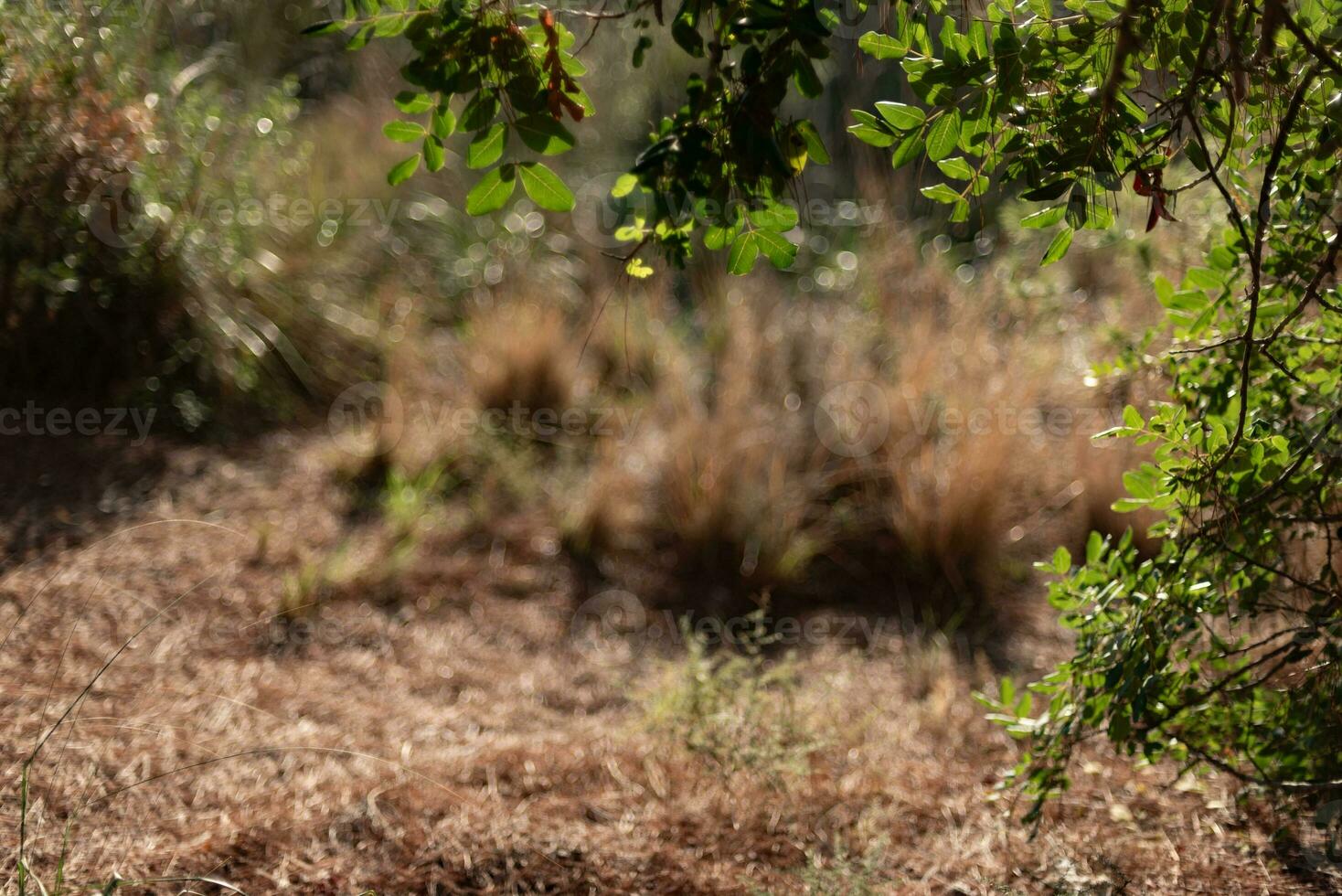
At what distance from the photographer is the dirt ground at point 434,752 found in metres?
2.06

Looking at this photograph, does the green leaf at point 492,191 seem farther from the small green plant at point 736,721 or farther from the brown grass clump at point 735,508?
the brown grass clump at point 735,508

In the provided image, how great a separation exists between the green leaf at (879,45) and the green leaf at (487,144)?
0.56 meters

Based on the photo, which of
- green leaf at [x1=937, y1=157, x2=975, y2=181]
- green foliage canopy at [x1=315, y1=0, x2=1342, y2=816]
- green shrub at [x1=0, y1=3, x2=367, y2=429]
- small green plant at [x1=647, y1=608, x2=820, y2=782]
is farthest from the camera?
green shrub at [x1=0, y1=3, x2=367, y2=429]

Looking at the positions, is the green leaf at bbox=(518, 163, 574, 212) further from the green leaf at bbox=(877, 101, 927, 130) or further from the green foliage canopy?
the green leaf at bbox=(877, 101, 927, 130)

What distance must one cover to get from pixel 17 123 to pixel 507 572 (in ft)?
6.95

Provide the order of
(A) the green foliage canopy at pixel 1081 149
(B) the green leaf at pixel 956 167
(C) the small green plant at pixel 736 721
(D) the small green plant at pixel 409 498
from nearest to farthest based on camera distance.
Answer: (A) the green foliage canopy at pixel 1081 149 → (B) the green leaf at pixel 956 167 → (C) the small green plant at pixel 736 721 → (D) the small green plant at pixel 409 498

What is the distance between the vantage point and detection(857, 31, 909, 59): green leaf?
5.16 feet

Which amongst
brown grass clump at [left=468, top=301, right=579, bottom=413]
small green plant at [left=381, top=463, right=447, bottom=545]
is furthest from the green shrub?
small green plant at [left=381, top=463, right=447, bottom=545]

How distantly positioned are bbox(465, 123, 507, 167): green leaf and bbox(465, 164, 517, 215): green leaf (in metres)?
0.03

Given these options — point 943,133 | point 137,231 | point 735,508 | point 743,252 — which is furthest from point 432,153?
point 137,231

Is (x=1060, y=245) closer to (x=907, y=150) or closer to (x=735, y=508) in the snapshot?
(x=907, y=150)

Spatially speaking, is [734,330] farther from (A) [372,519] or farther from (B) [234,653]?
(B) [234,653]

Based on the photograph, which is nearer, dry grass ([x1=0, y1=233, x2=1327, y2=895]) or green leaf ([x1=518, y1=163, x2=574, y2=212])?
green leaf ([x1=518, y1=163, x2=574, y2=212])

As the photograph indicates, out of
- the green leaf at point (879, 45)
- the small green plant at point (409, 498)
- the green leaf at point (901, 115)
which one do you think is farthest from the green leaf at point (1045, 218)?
the small green plant at point (409, 498)
